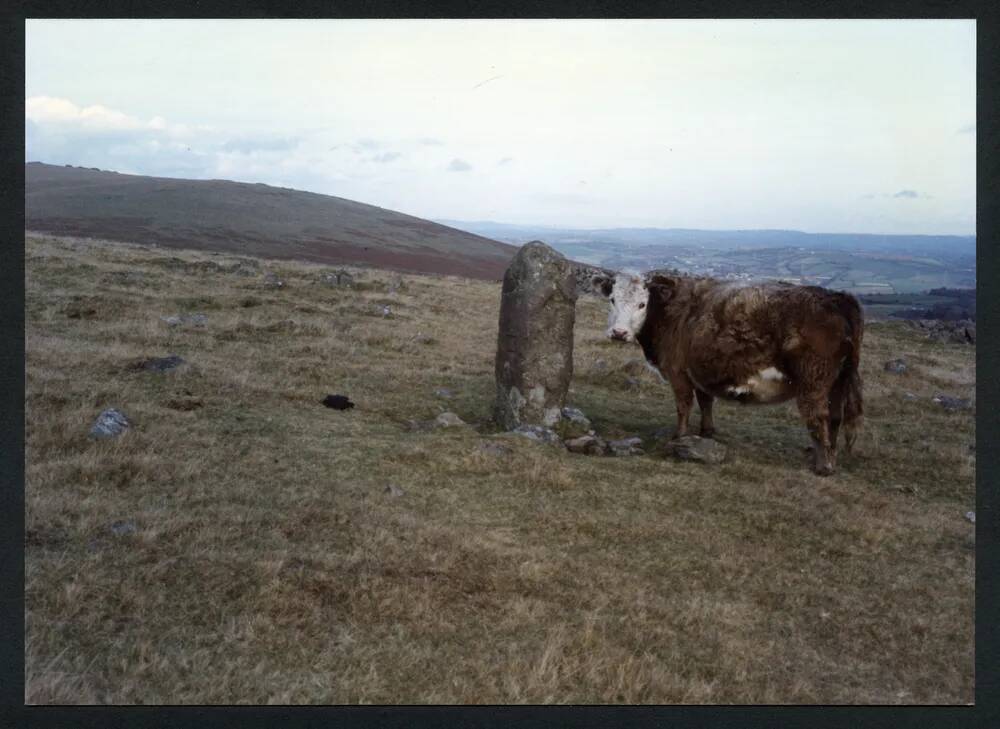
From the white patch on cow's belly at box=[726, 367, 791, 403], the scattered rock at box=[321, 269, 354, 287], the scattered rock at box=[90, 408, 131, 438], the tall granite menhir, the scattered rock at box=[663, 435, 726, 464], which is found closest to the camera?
the scattered rock at box=[90, 408, 131, 438]

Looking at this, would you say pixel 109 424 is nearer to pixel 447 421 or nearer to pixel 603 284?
pixel 447 421

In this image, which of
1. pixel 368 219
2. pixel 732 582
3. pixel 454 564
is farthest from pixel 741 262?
pixel 368 219

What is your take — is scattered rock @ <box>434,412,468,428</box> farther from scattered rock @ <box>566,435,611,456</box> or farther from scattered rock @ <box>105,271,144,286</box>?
scattered rock @ <box>105,271,144,286</box>

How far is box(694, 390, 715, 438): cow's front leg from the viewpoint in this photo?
12.4m

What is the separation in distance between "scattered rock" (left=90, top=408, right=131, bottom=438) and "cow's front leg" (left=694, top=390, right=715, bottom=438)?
329 inches

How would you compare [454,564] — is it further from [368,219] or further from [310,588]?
[368,219]

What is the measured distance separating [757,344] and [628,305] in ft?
7.72

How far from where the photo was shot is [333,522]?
8.15 m

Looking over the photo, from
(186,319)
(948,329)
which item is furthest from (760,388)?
(948,329)

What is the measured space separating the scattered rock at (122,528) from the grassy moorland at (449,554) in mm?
75

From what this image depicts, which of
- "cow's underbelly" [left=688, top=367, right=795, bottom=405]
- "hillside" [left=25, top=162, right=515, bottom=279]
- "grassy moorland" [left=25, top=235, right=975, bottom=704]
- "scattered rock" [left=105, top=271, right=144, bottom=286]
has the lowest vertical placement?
"grassy moorland" [left=25, top=235, right=975, bottom=704]

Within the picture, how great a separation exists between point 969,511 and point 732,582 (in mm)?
4313

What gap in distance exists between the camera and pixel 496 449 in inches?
416

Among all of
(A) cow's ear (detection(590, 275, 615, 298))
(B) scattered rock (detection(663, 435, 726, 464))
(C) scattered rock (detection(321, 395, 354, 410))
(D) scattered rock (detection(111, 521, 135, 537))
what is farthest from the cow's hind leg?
(D) scattered rock (detection(111, 521, 135, 537))
